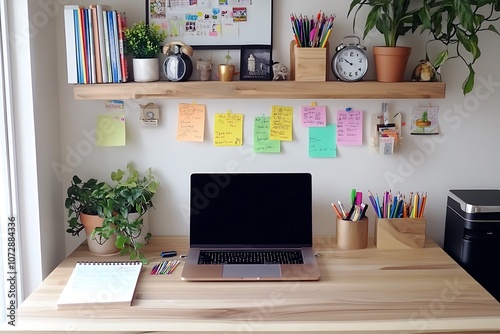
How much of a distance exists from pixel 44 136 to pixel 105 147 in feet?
0.82

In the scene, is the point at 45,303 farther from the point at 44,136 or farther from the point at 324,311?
the point at 324,311

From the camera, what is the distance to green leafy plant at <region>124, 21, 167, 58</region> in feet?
6.90

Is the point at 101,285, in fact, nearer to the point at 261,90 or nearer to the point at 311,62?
the point at 261,90

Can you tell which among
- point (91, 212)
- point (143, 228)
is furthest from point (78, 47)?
point (143, 228)

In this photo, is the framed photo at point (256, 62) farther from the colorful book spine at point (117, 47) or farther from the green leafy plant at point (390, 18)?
the colorful book spine at point (117, 47)

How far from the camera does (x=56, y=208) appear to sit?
2225 millimetres

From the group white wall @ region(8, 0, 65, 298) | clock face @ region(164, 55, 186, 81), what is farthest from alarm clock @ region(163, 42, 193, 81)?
white wall @ region(8, 0, 65, 298)

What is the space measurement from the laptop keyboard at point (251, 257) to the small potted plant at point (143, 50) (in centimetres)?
67

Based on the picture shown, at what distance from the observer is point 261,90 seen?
6.80 feet

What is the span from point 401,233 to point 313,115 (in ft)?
1.80

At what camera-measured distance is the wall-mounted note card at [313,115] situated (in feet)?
7.38

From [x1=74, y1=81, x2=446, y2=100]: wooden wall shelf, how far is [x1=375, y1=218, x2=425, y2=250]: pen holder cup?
0.46m

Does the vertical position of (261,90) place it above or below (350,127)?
above

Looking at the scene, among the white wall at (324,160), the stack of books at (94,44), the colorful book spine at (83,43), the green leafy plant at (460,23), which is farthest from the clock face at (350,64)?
the colorful book spine at (83,43)
